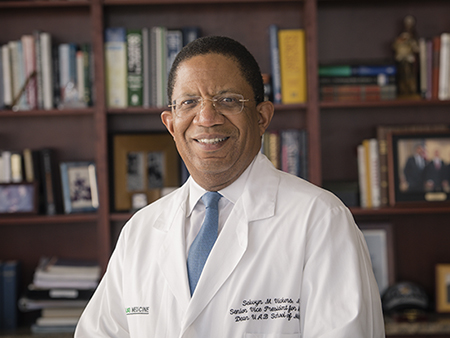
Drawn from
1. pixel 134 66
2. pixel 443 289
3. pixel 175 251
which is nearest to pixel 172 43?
pixel 134 66

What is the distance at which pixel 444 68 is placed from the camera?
2344 millimetres

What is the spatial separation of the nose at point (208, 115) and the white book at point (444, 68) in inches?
62.4

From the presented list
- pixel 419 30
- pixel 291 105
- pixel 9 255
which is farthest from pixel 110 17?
pixel 419 30

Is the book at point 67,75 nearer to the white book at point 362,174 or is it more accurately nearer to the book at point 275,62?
the book at point 275,62

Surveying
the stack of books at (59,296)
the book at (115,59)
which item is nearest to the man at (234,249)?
the stack of books at (59,296)

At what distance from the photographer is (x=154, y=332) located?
1.19m

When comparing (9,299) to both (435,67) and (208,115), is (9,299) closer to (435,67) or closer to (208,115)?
(208,115)

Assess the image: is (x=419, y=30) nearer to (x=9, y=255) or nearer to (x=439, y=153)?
(x=439, y=153)

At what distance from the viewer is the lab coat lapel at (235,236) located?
3.70 feet

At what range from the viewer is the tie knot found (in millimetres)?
1254

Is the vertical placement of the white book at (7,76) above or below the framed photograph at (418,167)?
above

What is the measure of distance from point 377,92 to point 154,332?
1663 mm

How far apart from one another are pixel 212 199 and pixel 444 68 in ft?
5.33

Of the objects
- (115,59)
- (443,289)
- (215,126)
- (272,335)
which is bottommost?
(443,289)
